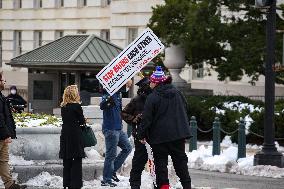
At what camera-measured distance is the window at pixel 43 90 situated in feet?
90.7

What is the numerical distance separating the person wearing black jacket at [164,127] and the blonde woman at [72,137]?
1438 millimetres

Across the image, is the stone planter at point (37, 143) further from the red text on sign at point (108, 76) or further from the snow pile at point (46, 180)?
the red text on sign at point (108, 76)

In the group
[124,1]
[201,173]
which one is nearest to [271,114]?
[201,173]

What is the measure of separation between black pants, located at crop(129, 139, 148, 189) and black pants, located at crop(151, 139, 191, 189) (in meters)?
0.70

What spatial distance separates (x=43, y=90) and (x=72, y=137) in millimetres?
13988

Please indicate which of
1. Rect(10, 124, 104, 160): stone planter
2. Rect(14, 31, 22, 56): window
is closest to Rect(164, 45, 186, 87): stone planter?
Rect(10, 124, 104, 160): stone planter

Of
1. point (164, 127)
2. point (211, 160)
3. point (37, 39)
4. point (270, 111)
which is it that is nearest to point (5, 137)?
point (164, 127)

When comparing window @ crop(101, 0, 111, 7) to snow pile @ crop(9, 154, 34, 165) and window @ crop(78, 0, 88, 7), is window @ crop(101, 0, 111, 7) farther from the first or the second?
snow pile @ crop(9, 154, 34, 165)

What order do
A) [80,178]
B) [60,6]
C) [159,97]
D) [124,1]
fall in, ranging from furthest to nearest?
[60,6] < [124,1] < [80,178] < [159,97]

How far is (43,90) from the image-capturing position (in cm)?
2769

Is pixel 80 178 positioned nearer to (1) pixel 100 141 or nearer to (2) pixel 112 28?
(1) pixel 100 141

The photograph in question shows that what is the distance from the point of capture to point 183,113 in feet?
41.4

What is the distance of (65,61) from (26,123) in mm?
10127

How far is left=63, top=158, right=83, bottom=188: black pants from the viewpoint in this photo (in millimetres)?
13898
